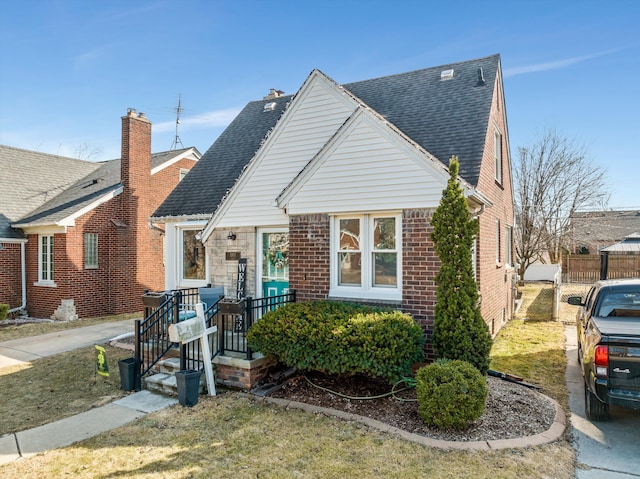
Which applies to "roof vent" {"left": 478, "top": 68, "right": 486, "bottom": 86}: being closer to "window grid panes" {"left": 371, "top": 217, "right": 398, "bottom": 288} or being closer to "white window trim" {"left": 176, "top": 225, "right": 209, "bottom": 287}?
"window grid panes" {"left": 371, "top": 217, "right": 398, "bottom": 288}

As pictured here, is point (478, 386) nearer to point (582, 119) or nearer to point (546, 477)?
point (546, 477)

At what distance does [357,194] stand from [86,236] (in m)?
12.8

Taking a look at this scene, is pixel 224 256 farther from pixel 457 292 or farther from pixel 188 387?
pixel 457 292

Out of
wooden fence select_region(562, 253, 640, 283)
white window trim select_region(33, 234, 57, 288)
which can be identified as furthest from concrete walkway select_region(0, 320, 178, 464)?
wooden fence select_region(562, 253, 640, 283)

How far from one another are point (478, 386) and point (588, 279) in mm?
27345

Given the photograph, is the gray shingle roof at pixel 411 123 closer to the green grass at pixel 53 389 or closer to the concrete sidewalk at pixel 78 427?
the green grass at pixel 53 389

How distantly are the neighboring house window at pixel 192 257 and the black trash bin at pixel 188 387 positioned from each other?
5.37m

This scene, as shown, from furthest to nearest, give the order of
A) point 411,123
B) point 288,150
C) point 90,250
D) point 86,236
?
Result: point 90,250 → point 86,236 → point 411,123 → point 288,150

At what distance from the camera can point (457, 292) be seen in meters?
6.12

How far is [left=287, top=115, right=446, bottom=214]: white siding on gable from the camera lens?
7.06 m

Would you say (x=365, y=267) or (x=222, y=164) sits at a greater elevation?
(x=222, y=164)

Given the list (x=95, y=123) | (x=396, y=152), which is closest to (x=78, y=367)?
(x=396, y=152)

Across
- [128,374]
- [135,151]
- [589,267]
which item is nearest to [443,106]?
[128,374]

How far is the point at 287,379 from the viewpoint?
7.22m
